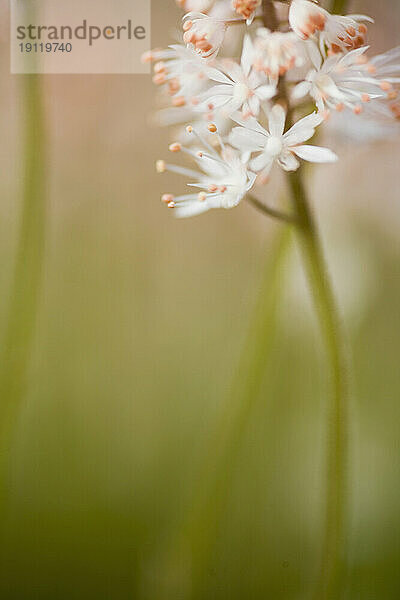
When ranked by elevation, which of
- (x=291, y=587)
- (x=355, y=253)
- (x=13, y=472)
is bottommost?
(x=291, y=587)

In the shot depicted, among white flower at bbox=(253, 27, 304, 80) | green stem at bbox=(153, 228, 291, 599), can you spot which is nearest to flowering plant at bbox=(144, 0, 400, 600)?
white flower at bbox=(253, 27, 304, 80)

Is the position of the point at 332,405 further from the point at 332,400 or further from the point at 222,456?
the point at 222,456

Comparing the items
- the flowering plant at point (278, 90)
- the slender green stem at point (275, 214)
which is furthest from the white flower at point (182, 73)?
the slender green stem at point (275, 214)

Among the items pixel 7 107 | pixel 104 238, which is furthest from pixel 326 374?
pixel 7 107

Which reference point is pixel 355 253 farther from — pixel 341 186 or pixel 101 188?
pixel 101 188

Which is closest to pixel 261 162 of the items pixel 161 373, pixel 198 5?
pixel 198 5

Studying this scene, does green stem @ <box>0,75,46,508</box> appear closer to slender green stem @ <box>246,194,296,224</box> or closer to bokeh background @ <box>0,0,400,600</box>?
bokeh background @ <box>0,0,400,600</box>

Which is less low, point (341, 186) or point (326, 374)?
point (341, 186)
